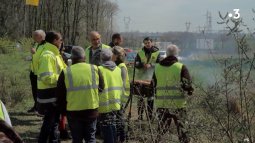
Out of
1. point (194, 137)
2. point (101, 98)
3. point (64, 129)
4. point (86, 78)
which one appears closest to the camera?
point (194, 137)

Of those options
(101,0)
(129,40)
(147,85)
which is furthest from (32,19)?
(147,85)

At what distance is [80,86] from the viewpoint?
232 inches

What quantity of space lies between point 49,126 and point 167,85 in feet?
6.11

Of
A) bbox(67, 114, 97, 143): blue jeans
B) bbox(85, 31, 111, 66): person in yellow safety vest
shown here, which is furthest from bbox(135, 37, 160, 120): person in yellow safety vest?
bbox(67, 114, 97, 143): blue jeans

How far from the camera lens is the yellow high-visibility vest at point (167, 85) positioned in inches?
248

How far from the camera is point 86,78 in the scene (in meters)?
5.92

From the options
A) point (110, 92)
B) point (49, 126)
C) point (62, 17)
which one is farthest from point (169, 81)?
point (62, 17)

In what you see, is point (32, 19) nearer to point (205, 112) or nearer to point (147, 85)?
point (147, 85)

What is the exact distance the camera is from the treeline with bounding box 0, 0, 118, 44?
36906mm

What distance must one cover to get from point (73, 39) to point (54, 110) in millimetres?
30073

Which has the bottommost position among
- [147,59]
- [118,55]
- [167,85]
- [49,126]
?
[49,126]

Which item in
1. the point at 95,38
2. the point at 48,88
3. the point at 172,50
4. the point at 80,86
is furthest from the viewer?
the point at 95,38

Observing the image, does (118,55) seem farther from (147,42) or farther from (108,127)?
(147,42)

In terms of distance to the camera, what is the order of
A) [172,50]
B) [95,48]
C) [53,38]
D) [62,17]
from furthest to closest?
[62,17] < [95,48] < [53,38] < [172,50]
